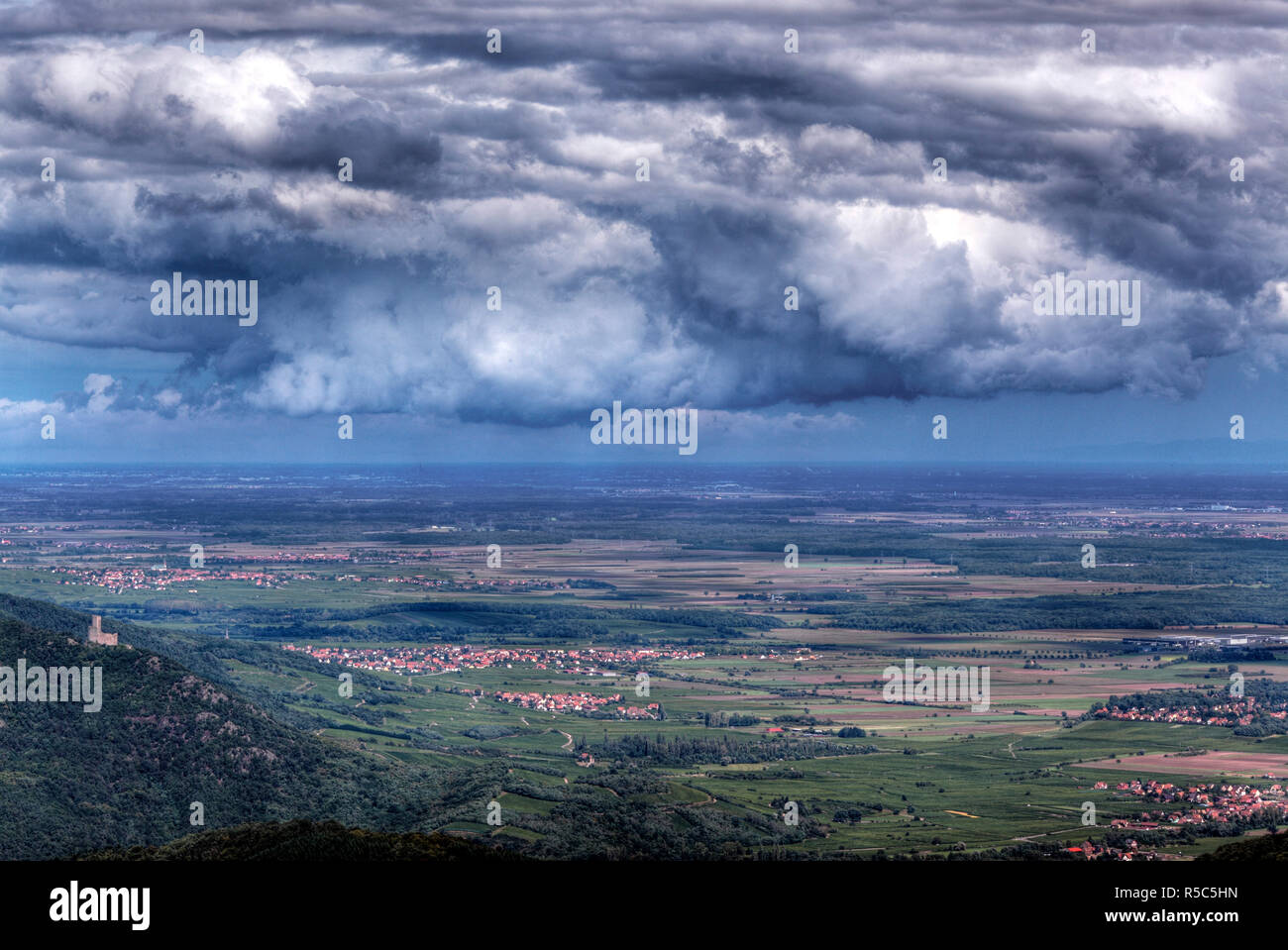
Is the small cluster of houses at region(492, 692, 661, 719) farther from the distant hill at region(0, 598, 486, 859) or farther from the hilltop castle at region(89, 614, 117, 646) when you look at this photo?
the hilltop castle at region(89, 614, 117, 646)

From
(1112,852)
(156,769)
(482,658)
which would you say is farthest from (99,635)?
(1112,852)

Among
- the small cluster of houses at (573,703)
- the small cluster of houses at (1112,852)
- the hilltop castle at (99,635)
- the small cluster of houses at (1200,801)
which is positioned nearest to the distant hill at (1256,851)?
the small cluster of houses at (1112,852)

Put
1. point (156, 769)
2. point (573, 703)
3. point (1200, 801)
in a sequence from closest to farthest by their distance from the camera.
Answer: point (156, 769), point (1200, 801), point (573, 703)

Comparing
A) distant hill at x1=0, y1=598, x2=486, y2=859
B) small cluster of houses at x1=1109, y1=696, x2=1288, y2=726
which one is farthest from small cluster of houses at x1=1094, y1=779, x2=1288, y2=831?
distant hill at x1=0, y1=598, x2=486, y2=859

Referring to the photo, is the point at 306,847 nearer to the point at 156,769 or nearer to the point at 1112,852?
the point at 156,769

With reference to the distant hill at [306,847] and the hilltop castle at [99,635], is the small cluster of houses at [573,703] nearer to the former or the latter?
the hilltop castle at [99,635]

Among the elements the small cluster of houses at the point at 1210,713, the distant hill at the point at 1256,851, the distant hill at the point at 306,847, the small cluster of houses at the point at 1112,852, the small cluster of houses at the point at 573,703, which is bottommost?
the small cluster of houses at the point at 1210,713
